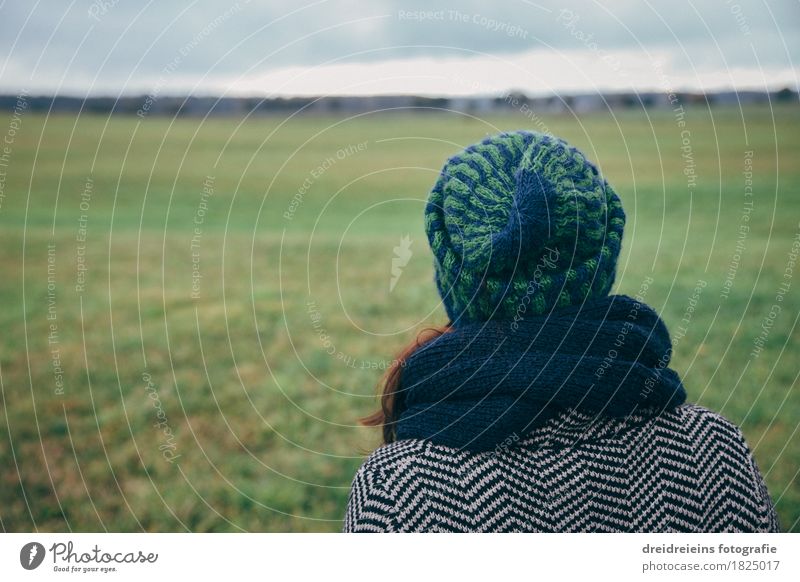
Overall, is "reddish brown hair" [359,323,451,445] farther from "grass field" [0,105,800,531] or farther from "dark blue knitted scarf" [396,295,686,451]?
"grass field" [0,105,800,531]

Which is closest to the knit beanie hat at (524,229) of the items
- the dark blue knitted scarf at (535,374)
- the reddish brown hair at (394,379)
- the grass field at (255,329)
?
the dark blue knitted scarf at (535,374)

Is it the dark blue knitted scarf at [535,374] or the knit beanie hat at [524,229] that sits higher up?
the knit beanie hat at [524,229]

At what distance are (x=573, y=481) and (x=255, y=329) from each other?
12.9ft

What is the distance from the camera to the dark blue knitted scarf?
1277 mm

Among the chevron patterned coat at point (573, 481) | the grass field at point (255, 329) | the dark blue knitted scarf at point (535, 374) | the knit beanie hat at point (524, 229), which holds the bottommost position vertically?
the grass field at point (255, 329)

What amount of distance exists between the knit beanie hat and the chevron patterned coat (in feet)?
0.82

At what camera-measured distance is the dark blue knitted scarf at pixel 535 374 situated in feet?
4.19

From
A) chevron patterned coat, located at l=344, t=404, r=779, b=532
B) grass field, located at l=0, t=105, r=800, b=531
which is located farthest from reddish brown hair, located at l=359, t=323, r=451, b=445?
grass field, located at l=0, t=105, r=800, b=531

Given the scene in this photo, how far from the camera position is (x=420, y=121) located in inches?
433

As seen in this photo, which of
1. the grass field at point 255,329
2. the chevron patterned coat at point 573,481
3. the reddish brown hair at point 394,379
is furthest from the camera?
the grass field at point 255,329

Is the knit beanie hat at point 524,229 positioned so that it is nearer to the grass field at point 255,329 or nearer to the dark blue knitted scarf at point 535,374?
the dark blue knitted scarf at point 535,374

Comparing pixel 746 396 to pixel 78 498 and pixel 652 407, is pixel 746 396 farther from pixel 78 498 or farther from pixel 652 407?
pixel 78 498

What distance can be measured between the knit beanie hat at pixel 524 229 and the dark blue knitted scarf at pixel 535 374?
0.05 meters
